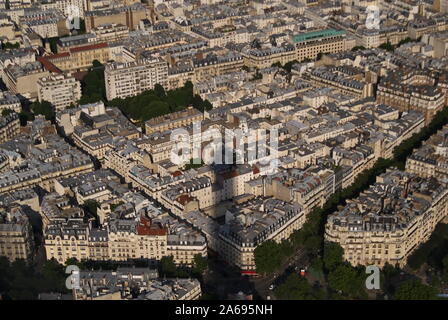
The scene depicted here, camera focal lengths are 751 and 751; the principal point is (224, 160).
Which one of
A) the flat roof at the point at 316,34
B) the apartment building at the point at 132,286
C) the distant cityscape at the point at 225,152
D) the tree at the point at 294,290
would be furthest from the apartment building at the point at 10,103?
the tree at the point at 294,290

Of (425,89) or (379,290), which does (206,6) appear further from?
(379,290)

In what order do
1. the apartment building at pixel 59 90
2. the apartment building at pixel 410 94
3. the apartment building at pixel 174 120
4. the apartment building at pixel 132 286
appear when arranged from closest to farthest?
the apartment building at pixel 132 286 → the apartment building at pixel 174 120 → the apartment building at pixel 410 94 → the apartment building at pixel 59 90

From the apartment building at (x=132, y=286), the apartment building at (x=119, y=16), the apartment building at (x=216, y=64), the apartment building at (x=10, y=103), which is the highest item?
the apartment building at (x=119, y=16)

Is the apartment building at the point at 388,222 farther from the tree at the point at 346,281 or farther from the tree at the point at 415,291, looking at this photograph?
the tree at the point at 415,291

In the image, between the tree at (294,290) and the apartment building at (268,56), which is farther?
the apartment building at (268,56)

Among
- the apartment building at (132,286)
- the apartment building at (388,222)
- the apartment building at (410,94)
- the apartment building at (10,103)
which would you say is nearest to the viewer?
the apartment building at (132,286)

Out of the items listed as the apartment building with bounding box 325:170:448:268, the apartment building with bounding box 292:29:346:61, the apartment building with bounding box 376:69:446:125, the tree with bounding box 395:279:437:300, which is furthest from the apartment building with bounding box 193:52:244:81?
the tree with bounding box 395:279:437:300
